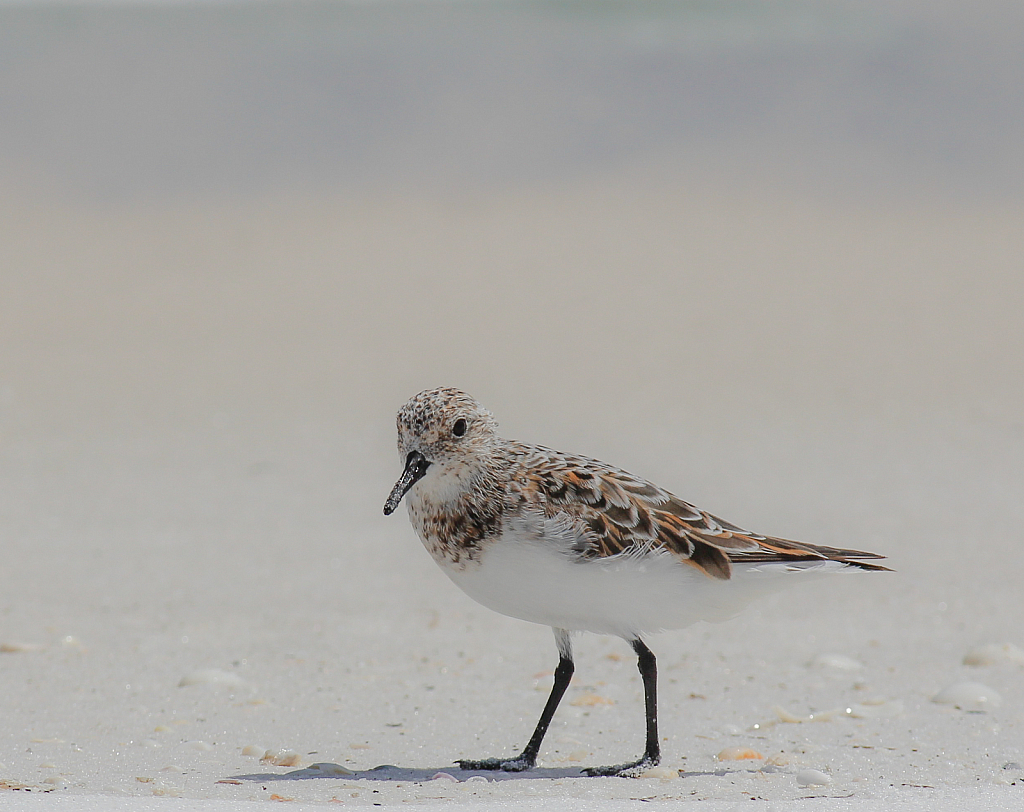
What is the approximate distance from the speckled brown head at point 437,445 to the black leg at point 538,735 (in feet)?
2.12

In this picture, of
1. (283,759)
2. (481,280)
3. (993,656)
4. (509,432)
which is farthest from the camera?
(481,280)

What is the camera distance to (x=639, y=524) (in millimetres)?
3893

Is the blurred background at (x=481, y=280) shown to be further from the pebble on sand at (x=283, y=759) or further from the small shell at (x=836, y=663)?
the pebble on sand at (x=283, y=759)

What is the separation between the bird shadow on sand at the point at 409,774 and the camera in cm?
386

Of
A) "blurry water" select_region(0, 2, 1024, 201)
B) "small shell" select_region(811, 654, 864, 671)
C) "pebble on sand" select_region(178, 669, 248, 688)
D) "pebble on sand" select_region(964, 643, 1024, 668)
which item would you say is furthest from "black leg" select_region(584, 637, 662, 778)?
"blurry water" select_region(0, 2, 1024, 201)

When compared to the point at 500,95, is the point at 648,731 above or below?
below

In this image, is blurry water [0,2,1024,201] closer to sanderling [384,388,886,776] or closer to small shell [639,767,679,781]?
sanderling [384,388,886,776]

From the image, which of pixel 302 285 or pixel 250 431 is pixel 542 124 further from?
pixel 250 431

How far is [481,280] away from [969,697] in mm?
8656

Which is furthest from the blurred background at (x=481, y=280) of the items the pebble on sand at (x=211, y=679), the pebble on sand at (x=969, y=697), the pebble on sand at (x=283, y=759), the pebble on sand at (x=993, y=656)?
the pebble on sand at (x=283, y=759)

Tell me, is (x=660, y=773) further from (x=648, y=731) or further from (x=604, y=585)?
(x=604, y=585)

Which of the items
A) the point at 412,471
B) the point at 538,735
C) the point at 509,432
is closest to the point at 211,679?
the point at 538,735

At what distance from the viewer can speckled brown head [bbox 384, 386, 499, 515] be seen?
385 cm

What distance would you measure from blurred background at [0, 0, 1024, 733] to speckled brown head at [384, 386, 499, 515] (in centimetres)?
206
